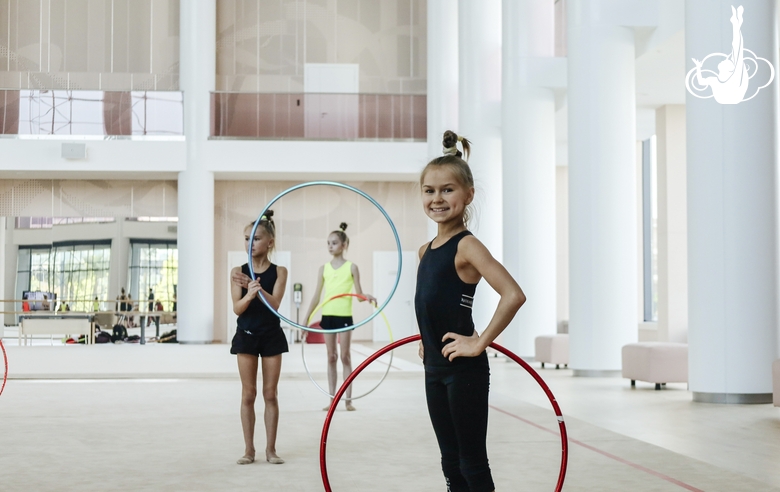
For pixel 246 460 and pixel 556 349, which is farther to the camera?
pixel 556 349

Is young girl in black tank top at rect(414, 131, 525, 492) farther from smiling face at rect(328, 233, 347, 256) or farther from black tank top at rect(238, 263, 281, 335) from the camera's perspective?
smiling face at rect(328, 233, 347, 256)

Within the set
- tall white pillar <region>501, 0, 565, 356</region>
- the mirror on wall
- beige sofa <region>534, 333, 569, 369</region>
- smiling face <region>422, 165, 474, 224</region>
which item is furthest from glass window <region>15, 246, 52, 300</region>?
smiling face <region>422, 165, 474, 224</region>

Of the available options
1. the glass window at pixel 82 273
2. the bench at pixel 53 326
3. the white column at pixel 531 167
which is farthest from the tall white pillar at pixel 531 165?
the glass window at pixel 82 273

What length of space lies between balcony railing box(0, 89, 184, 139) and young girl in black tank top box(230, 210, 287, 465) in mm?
18158

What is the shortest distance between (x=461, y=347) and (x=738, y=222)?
21.8 feet

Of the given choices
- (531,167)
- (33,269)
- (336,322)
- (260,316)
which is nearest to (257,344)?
(260,316)

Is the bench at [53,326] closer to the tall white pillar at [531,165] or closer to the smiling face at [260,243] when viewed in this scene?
the tall white pillar at [531,165]

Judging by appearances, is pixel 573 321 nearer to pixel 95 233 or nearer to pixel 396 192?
pixel 396 192

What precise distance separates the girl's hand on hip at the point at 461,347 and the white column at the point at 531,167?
12.7 meters

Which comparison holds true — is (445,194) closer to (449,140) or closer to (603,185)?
(449,140)

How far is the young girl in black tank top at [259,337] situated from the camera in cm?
579

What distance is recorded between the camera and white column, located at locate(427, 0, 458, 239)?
22.2 meters

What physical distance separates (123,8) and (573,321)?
18.1 metres

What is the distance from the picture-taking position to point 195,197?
76.4 feet
